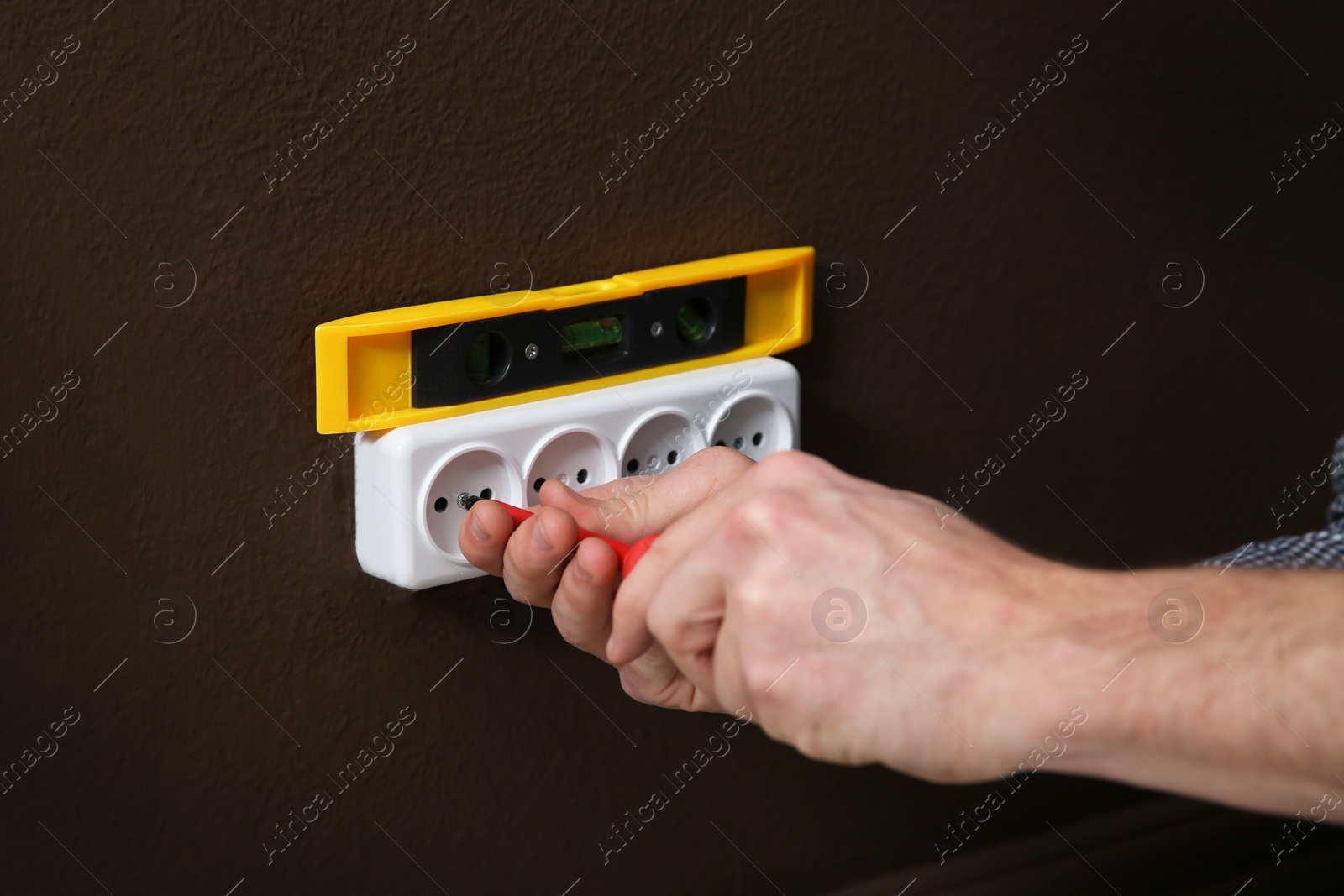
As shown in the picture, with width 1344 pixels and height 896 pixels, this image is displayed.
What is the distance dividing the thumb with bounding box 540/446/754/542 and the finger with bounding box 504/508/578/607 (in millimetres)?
15

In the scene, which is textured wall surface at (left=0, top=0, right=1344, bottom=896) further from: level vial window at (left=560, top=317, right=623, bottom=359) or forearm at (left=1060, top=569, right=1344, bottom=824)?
forearm at (left=1060, top=569, right=1344, bottom=824)

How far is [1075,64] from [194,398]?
455 millimetres

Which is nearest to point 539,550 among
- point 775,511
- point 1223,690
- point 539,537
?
point 539,537

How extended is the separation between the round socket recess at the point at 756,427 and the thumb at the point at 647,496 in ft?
0.16

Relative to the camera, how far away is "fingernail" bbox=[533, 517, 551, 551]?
426 mm

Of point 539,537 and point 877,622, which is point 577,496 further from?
point 877,622

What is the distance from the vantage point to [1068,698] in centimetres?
Answer: 32

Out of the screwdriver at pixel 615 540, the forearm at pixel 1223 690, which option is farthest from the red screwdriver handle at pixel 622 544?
the forearm at pixel 1223 690

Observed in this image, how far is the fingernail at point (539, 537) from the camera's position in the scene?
426 mm

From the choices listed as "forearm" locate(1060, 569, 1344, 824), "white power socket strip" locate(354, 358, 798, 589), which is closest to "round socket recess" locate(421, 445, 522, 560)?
"white power socket strip" locate(354, 358, 798, 589)

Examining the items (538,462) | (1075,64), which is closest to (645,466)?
(538,462)

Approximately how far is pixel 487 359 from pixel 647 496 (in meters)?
0.08

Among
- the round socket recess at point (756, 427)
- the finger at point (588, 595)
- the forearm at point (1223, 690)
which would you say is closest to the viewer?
the forearm at point (1223, 690)

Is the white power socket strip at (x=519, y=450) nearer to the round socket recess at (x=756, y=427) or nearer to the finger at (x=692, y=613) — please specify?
the round socket recess at (x=756, y=427)
